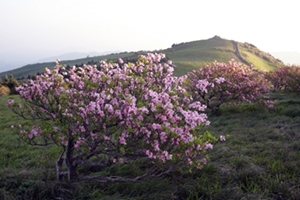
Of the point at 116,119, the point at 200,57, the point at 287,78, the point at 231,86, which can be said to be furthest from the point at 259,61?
the point at 116,119

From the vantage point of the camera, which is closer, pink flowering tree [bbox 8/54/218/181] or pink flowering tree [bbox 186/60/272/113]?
pink flowering tree [bbox 8/54/218/181]

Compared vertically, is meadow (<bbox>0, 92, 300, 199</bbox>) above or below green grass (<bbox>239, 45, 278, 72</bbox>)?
above

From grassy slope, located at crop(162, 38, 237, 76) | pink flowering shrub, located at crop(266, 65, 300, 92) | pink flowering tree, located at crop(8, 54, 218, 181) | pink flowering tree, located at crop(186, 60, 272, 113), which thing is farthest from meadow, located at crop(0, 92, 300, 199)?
grassy slope, located at crop(162, 38, 237, 76)

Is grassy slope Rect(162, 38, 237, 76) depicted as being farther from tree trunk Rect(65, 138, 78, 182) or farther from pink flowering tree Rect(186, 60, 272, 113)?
tree trunk Rect(65, 138, 78, 182)

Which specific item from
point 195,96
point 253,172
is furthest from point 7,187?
point 195,96

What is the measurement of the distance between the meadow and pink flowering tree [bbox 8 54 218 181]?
1.51 ft

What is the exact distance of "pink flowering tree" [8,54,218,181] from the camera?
17.8 feet

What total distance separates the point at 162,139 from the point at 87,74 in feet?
8.17

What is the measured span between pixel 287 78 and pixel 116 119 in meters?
17.9

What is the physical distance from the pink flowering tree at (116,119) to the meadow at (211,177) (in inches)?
18.1

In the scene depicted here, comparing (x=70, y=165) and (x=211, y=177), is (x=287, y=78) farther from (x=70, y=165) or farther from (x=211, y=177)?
(x=70, y=165)

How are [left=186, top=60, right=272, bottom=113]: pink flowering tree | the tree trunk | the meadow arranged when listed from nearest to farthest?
the meadow
the tree trunk
[left=186, top=60, right=272, bottom=113]: pink flowering tree

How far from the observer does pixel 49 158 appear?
369 inches

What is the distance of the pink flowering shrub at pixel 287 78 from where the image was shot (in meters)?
18.8
